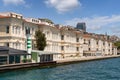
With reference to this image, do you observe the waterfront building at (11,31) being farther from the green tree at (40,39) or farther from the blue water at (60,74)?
the blue water at (60,74)

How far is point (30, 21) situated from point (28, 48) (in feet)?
47.0

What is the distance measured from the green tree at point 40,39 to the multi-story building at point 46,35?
6.40ft

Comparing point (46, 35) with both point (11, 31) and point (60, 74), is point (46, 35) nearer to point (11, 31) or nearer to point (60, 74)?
point (11, 31)

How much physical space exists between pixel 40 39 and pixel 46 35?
8573 mm

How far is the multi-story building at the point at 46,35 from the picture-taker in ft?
208

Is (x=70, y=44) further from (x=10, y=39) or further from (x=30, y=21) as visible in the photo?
(x=10, y=39)

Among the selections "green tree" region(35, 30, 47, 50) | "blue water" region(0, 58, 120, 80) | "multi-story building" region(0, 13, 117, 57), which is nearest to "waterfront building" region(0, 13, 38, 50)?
"multi-story building" region(0, 13, 117, 57)

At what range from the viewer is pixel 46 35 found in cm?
7900

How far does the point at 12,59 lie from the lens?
2151 inches

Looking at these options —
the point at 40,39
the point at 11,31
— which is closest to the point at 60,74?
the point at 11,31

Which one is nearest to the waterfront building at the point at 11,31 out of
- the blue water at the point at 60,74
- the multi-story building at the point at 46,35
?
the multi-story building at the point at 46,35

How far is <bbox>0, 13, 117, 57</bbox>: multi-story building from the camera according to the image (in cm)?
6353

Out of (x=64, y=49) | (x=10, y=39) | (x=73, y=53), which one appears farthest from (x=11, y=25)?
(x=73, y=53)

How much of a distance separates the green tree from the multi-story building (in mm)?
1949
